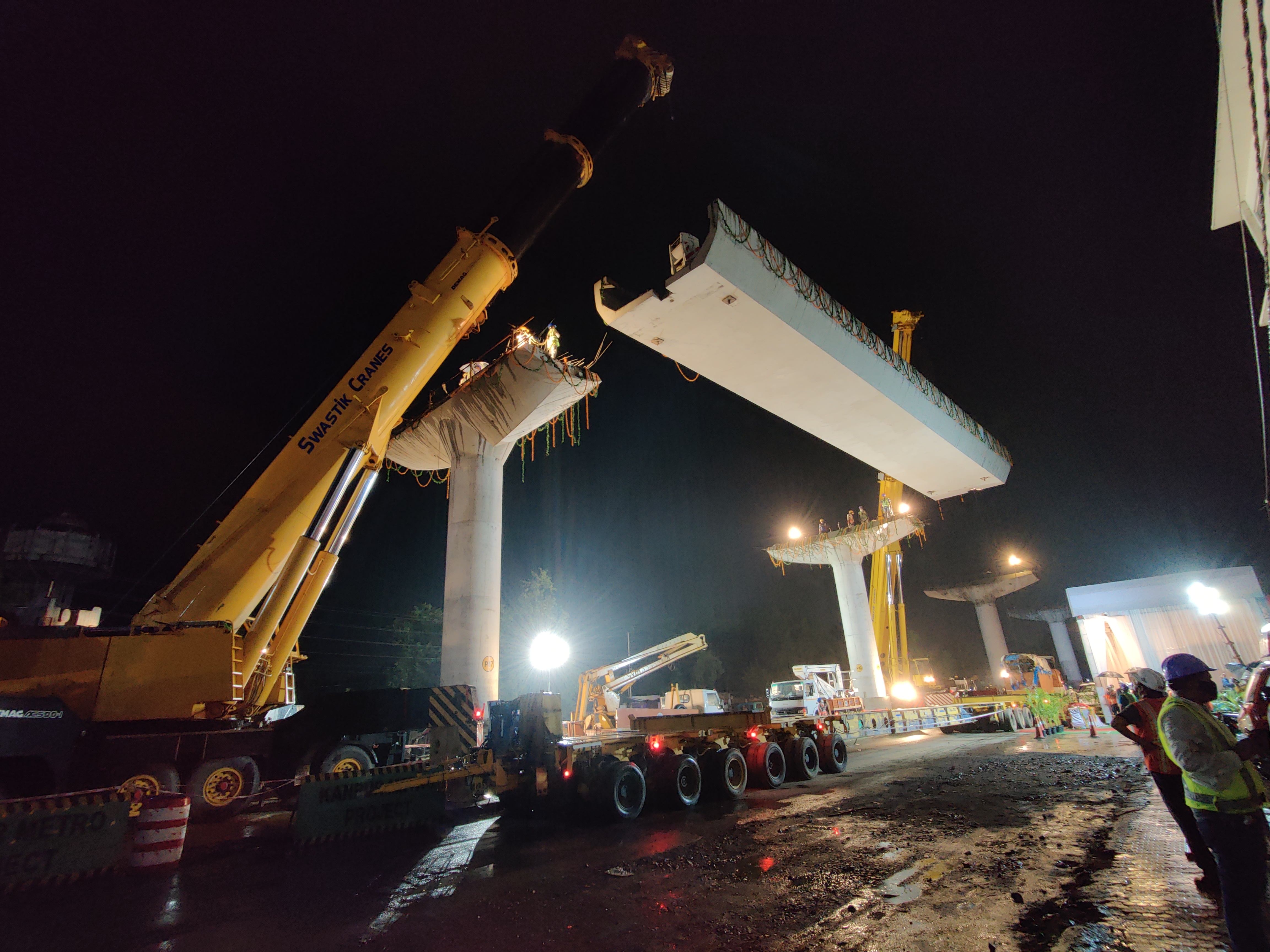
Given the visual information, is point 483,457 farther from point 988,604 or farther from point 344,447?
point 988,604

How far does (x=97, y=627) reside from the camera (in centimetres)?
763

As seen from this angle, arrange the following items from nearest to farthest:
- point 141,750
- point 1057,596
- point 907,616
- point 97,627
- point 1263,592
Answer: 1. point 97,627
2. point 141,750
3. point 1263,592
4. point 1057,596
5. point 907,616

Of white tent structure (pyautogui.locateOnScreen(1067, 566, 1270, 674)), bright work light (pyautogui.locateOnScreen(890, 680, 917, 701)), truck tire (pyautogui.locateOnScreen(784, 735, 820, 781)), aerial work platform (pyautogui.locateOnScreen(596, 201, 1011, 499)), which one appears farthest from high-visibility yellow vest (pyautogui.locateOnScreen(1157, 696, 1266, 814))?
white tent structure (pyautogui.locateOnScreen(1067, 566, 1270, 674))

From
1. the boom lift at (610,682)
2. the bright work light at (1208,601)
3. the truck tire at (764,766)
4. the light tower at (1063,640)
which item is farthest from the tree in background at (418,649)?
the light tower at (1063,640)

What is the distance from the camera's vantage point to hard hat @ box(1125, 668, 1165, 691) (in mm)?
5133

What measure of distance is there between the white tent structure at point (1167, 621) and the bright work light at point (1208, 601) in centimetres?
17

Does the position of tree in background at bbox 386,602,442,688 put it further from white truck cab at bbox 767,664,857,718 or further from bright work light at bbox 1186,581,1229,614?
bright work light at bbox 1186,581,1229,614

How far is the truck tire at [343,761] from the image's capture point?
387 inches

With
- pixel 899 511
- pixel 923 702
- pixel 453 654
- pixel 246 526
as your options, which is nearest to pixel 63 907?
pixel 246 526

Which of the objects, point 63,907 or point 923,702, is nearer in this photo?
point 63,907

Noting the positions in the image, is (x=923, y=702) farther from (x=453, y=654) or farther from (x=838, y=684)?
(x=453, y=654)

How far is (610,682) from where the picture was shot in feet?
59.5

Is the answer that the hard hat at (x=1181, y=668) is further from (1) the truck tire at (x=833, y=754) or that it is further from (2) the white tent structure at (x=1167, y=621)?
(2) the white tent structure at (x=1167, y=621)

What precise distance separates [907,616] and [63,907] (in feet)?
213
